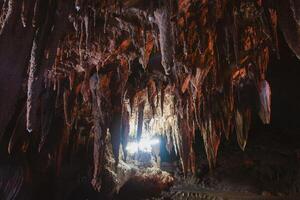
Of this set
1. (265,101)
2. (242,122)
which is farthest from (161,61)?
(242,122)

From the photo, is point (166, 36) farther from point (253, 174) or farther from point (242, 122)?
point (253, 174)

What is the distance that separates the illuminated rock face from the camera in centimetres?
252

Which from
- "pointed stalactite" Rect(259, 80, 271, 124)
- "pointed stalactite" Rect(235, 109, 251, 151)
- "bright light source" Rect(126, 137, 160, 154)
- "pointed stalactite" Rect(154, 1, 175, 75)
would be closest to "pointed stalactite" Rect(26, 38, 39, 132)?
"pointed stalactite" Rect(154, 1, 175, 75)

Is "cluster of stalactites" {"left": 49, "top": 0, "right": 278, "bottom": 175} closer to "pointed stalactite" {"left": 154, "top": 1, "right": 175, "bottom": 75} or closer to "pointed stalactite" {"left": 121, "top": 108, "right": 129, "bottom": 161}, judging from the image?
"pointed stalactite" {"left": 154, "top": 1, "right": 175, "bottom": 75}

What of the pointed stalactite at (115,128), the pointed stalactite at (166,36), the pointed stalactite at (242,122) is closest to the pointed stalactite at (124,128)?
the pointed stalactite at (115,128)

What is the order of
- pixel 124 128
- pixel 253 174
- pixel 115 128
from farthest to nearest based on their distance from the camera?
1. pixel 253 174
2. pixel 124 128
3. pixel 115 128

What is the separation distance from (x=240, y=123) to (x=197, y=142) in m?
6.72

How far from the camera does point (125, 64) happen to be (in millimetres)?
6047

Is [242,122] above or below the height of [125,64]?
below

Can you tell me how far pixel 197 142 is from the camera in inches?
543

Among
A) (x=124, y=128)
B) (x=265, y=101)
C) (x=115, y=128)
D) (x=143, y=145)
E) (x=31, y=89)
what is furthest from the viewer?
(x=143, y=145)

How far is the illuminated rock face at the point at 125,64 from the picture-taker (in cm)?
252

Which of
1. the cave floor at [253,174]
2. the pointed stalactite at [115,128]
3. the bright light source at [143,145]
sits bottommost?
the cave floor at [253,174]

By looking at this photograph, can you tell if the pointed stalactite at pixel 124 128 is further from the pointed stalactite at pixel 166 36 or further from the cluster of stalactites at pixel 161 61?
the pointed stalactite at pixel 166 36
